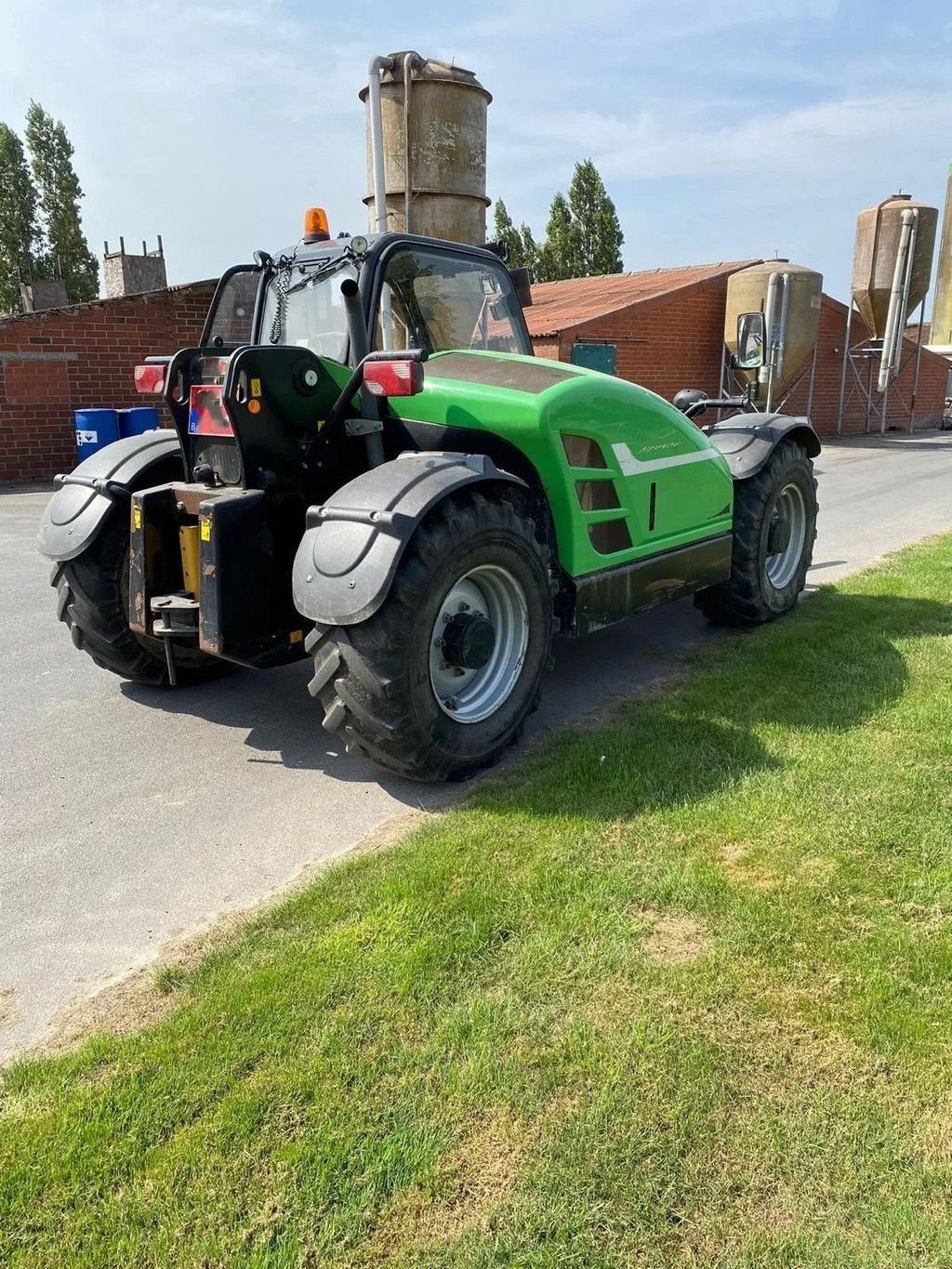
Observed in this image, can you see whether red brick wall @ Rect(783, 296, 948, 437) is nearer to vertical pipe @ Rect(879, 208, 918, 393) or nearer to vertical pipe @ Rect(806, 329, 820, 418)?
vertical pipe @ Rect(806, 329, 820, 418)

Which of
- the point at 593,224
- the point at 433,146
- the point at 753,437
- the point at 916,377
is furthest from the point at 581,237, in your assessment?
the point at 753,437

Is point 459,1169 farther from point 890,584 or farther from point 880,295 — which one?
point 880,295

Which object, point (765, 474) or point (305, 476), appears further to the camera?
point (765, 474)

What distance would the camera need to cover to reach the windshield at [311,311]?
4.39 metres

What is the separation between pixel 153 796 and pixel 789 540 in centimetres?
435

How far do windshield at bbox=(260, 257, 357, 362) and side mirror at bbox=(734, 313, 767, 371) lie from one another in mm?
2375

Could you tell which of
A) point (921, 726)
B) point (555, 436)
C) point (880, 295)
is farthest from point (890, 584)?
point (880, 295)

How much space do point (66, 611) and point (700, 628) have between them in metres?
3.75

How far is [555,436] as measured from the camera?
4.21 meters

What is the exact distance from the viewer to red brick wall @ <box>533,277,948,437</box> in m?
18.7

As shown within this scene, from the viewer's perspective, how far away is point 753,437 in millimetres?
6008

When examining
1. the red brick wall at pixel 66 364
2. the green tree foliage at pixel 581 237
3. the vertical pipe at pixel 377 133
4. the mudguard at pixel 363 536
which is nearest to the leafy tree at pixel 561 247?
the green tree foliage at pixel 581 237

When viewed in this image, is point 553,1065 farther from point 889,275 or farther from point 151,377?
point 889,275

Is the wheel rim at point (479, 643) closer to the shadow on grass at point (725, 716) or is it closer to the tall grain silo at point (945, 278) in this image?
the shadow on grass at point (725, 716)
